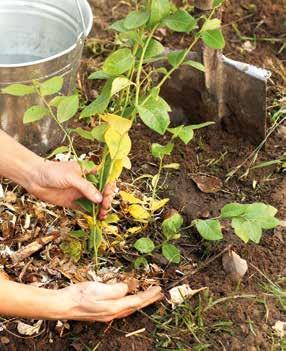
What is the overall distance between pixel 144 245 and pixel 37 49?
892 millimetres

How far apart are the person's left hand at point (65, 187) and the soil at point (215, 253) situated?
317mm

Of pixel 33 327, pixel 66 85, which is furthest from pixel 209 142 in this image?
pixel 33 327

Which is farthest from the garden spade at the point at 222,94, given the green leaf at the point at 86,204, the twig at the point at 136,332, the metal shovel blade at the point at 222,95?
the twig at the point at 136,332

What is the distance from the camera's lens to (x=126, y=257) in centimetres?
208

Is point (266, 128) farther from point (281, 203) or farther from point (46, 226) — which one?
point (46, 226)

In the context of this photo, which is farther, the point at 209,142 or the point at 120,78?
the point at 209,142

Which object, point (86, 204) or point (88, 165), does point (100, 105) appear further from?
point (86, 204)

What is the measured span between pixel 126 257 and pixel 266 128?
0.69 m

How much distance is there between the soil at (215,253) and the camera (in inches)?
74.4

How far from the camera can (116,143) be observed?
1.65 metres

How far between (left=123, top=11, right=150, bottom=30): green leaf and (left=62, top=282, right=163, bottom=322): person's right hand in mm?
588

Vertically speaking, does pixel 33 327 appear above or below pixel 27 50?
below

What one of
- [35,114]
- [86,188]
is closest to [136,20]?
[35,114]

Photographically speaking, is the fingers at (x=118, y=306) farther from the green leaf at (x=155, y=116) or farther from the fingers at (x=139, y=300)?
the green leaf at (x=155, y=116)
